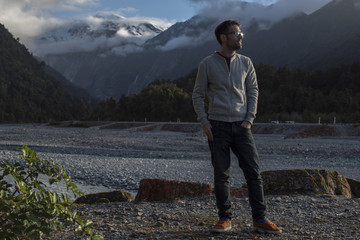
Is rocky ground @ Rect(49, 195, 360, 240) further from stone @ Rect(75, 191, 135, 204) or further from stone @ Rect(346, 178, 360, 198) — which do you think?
stone @ Rect(346, 178, 360, 198)

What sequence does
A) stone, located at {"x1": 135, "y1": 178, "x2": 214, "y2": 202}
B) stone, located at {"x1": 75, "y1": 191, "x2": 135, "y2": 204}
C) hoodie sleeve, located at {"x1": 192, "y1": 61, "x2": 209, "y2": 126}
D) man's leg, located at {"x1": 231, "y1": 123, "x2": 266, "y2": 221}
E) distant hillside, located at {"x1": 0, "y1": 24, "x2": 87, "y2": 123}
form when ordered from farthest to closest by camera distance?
1. distant hillside, located at {"x1": 0, "y1": 24, "x2": 87, "y2": 123}
2. stone, located at {"x1": 75, "y1": 191, "x2": 135, "y2": 204}
3. stone, located at {"x1": 135, "y1": 178, "x2": 214, "y2": 202}
4. hoodie sleeve, located at {"x1": 192, "y1": 61, "x2": 209, "y2": 126}
5. man's leg, located at {"x1": 231, "y1": 123, "x2": 266, "y2": 221}

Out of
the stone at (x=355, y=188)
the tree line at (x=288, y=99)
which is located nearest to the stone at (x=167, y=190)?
the stone at (x=355, y=188)

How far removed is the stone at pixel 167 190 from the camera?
5.38 m

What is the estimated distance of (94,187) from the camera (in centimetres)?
1031

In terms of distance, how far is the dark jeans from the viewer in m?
3.81

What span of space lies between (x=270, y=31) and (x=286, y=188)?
20200cm

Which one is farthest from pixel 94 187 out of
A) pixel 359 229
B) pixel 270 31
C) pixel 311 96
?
pixel 270 31

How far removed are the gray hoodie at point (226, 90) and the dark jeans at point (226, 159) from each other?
5.0 inches

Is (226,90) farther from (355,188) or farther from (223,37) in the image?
(355,188)

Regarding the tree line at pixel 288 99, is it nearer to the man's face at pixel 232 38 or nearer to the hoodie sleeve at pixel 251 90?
the hoodie sleeve at pixel 251 90

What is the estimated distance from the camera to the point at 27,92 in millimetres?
135125

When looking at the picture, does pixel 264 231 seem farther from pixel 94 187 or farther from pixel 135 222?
pixel 94 187

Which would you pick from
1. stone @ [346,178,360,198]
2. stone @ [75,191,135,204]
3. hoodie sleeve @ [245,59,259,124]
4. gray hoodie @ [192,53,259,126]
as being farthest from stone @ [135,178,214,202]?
stone @ [346,178,360,198]

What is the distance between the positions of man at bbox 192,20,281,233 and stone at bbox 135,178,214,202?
5.43 ft
